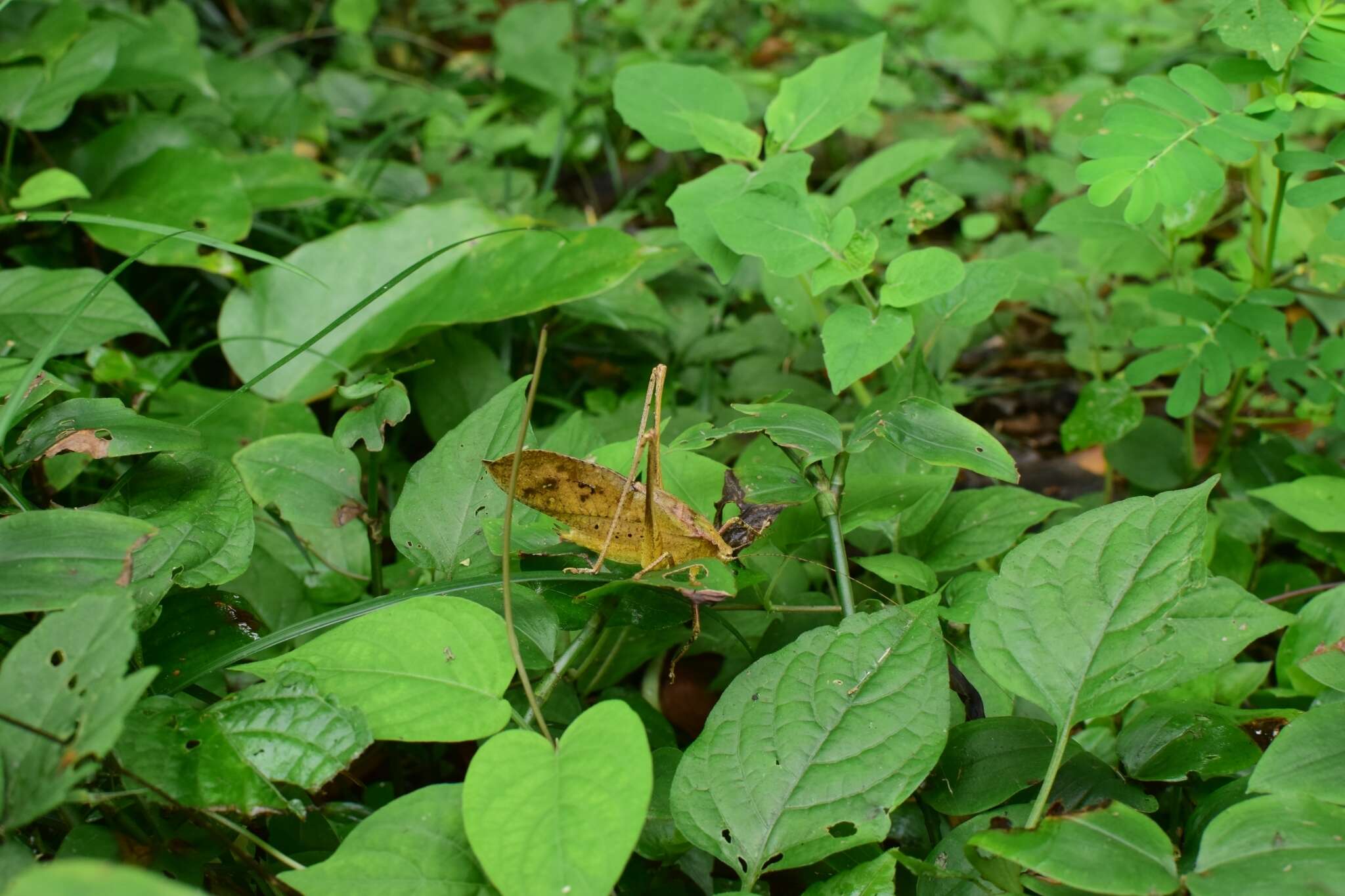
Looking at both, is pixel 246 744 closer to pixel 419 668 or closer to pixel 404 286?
pixel 419 668

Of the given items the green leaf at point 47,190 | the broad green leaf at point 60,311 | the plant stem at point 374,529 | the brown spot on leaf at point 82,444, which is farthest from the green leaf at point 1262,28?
the green leaf at point 47,190

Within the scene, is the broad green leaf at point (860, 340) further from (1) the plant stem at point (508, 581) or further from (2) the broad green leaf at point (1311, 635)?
(2) the broad green leaf at point (1311, 635)

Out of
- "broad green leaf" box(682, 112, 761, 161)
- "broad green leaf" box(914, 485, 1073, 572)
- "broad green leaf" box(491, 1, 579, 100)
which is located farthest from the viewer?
"broad green leaf" box(491, 1, 579, 100)

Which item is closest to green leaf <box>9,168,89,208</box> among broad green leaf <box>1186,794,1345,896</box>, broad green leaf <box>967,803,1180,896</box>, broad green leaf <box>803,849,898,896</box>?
broad green leaf <box>803,849,898,896</box>

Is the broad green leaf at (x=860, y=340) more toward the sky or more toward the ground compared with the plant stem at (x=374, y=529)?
more toward the sky

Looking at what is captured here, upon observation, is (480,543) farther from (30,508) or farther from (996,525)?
(996,525)

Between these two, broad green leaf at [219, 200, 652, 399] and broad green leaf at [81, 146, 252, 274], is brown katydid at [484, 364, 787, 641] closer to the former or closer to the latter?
broad green leaf at [219, 200, 652, 399]
